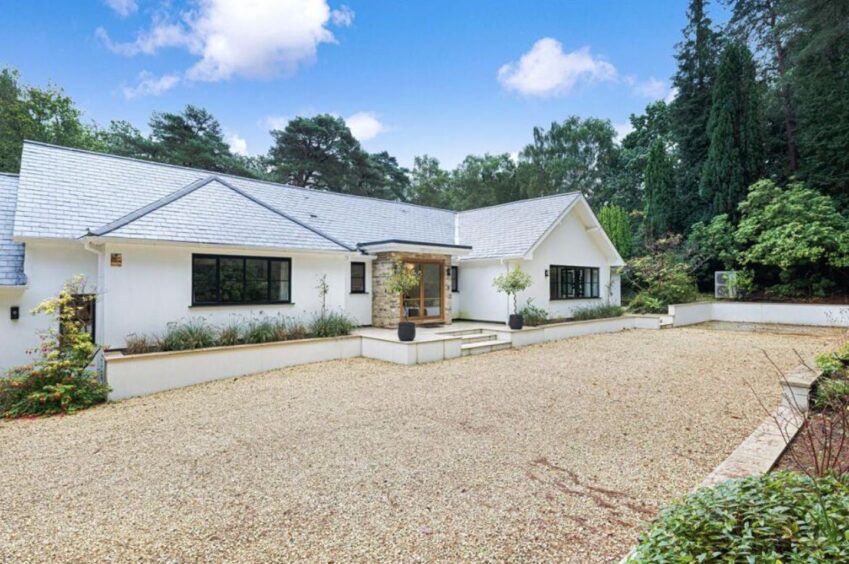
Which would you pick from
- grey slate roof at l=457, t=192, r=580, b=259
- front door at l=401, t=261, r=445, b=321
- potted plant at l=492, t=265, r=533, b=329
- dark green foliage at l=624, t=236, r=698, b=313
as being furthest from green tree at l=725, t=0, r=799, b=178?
front door at l=401, t=261, r=445, b=321

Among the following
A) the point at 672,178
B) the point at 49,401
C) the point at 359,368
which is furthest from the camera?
the point at 672,178

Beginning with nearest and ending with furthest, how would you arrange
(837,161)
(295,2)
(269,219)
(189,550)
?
(189,550), (269,219), (295,2), (837,161)

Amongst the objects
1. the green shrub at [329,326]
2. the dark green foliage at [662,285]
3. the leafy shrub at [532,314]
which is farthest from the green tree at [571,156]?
the green shrub at [329,326]

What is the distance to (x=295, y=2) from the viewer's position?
13.1m

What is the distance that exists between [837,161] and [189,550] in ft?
87.7

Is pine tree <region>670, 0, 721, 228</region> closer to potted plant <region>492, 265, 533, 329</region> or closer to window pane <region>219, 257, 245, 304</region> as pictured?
potted plant <region>492, 265, 533, 329</region>

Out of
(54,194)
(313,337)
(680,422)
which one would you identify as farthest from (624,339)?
(54,194)

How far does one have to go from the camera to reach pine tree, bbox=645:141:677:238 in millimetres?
24078

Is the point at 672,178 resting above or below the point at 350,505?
above

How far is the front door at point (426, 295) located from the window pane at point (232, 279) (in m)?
5.25

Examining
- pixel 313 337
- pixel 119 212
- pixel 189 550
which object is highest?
pixel 119 212

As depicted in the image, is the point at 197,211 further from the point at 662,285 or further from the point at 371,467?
the point at 662,285

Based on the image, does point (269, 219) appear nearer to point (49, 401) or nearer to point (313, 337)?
point (313, 337)

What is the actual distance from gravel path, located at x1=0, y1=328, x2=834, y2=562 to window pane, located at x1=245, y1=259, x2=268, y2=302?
2943mm
